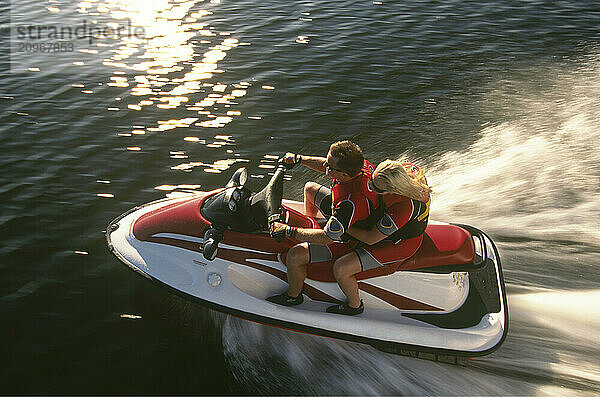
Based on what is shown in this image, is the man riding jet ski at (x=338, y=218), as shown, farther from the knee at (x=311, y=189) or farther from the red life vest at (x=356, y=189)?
the knee at (x=311, y=189)

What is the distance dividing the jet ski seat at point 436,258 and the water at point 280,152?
2.87 feet

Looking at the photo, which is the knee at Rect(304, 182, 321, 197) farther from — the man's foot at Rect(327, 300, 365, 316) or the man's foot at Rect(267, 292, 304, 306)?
the man's foot at Rect(327, 300, 365, 316)

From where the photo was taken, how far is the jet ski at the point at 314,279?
15.9 feet

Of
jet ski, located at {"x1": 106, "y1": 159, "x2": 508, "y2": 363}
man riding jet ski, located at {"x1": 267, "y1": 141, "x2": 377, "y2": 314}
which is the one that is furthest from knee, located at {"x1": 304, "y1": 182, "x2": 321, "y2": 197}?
man riding jet ski, located at {"x1": 267, "y1": 141, "x2": 377, "y2": 314}

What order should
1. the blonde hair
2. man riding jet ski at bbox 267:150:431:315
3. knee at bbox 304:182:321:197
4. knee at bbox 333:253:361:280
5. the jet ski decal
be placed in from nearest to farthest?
the blonde hair
man riding jet ski at bbox 267:150:431:315
knee at bbox 333:253:361:280
the jet ski decal
knee at bbox 304:182:321:197

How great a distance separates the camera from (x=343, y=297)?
5121 millimetres

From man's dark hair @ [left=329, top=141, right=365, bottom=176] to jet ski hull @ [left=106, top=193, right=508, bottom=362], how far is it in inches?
44.4

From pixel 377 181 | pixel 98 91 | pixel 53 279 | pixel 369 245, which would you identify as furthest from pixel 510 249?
pixel 98 91

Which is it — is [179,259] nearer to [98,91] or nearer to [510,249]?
[510,249]

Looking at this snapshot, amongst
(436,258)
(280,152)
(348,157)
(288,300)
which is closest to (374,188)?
(348,157)

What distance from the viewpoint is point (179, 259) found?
5301 millimetres

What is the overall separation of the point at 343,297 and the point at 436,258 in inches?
37.8

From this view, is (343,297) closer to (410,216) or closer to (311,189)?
(410,216)

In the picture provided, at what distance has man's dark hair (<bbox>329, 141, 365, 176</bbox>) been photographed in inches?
177
